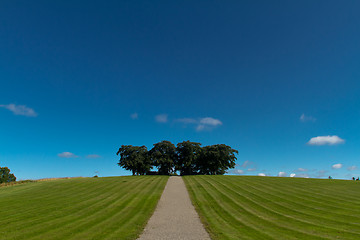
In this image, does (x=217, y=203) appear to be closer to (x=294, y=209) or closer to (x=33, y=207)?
(x=294, y=209)

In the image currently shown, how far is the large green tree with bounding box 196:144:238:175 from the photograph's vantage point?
62.7 m

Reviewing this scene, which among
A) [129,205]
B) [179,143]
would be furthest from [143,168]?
[129,205]

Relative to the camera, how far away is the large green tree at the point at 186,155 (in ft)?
208

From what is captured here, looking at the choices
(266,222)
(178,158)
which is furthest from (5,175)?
(266,222)

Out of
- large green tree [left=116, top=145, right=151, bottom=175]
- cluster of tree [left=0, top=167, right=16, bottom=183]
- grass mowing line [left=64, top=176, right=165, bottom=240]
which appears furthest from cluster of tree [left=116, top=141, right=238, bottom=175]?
cluster of tree [left=0, top=167, right=16, bottom=183]

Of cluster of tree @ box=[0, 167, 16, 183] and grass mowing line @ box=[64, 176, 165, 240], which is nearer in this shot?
grass mowing line @ box=[64, 176, 165, 240]

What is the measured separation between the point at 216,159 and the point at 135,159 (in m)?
27.5

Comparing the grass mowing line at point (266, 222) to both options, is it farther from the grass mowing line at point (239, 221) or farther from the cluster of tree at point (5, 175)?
the cluster of tree at point (5, 175)

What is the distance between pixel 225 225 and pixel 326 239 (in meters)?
5.07

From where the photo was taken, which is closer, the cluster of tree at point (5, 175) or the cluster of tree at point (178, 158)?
the cluster of tree at point (178, 158)

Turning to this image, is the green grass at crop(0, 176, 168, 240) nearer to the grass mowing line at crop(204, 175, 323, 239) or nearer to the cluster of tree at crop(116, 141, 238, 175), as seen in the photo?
the grass mowing line at crop(204, 175, 323, 239)

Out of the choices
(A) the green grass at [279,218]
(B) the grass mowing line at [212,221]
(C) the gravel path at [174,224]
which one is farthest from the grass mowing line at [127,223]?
(A) the green grass at [279,218]

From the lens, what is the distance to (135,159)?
2368 inches

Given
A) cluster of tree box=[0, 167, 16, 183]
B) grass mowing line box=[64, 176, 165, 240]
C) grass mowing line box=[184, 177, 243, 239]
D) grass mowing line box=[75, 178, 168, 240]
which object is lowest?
grass mowing line box=[184, 177, 243, 239]
